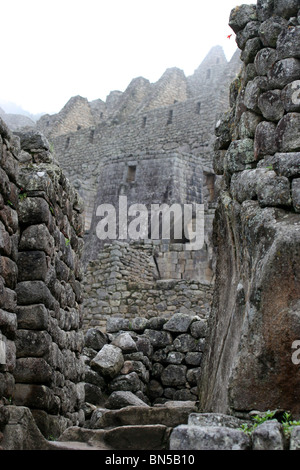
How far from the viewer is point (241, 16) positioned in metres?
5.31

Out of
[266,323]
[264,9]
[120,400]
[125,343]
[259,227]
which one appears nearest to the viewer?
[266,323]

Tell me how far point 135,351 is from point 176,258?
24.1ft

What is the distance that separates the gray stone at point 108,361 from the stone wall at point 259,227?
2078 mm

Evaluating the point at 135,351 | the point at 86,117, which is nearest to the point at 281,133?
the point at 135,351

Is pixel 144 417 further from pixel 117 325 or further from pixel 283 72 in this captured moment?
pixel 117 325

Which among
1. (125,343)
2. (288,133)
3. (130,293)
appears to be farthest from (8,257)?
(130,293)

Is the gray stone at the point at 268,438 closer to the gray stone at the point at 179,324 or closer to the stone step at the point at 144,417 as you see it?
the stone step at the point at 144,417

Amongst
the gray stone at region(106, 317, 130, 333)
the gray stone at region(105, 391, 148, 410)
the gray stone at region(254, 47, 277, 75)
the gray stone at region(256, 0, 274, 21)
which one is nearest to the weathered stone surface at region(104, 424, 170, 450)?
the gray stone at region(105, 391, 148, 410)

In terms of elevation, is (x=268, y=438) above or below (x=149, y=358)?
above

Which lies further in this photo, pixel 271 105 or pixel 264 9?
pixel 264 9

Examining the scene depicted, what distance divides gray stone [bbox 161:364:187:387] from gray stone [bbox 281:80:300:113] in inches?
165

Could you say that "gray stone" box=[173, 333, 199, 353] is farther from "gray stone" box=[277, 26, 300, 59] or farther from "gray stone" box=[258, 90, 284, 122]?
"gray stone" box=[277, 26, 300, 59]

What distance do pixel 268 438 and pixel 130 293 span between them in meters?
10.6
